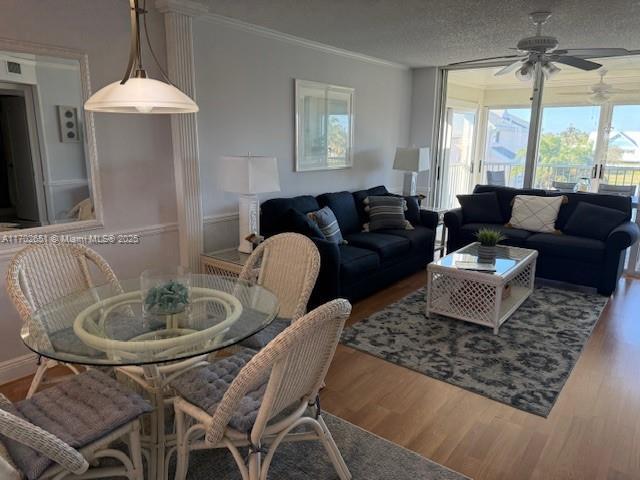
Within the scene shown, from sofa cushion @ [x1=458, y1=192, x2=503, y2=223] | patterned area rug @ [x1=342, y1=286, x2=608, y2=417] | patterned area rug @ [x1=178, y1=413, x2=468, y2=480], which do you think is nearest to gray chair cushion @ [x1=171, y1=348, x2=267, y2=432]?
patterned area rug @ [x1=178, y1=413, x2=468, y2=480]

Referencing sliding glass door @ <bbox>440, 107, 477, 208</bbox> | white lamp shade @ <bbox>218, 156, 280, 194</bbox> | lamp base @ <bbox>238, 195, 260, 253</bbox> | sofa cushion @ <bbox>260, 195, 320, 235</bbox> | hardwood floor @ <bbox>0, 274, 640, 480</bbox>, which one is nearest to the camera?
hardwood floor @ <bbox>0, 274, 640, 480</bbox>

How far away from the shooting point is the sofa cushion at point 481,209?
5.30 m

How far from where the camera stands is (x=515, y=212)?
5141 mm

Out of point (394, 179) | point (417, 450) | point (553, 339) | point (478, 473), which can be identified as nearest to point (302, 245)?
point (417, 450)

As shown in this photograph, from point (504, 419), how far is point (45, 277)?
8.23ft

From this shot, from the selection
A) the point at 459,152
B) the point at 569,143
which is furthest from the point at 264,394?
the point at 569,143

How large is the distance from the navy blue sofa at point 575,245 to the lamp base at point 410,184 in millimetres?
826

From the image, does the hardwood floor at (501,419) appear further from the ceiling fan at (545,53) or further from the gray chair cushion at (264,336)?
the ceiling fan at (545,53)

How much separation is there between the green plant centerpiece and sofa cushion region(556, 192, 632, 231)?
433cm

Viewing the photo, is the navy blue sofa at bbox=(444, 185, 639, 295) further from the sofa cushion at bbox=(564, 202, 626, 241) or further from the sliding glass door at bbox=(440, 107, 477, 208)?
the sliding glass door at bbox=(440, 107, 477, 208)

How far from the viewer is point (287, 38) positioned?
4.27 metres

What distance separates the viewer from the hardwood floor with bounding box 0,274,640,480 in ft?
7.01

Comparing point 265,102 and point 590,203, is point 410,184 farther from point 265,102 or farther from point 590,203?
point 265,102

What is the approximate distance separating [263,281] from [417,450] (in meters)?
1.19
